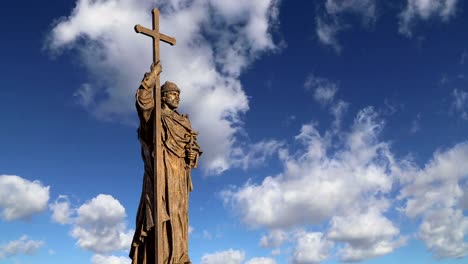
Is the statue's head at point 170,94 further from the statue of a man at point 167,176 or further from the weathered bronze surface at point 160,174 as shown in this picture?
the weathered bronze surface at point 160,174

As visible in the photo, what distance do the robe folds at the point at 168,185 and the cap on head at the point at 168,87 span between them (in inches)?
21.6

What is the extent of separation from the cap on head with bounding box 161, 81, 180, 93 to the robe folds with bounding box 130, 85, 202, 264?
1.80 ft

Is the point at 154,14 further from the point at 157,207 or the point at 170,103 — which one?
the point at 157,207

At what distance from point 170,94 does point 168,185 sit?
2.29m

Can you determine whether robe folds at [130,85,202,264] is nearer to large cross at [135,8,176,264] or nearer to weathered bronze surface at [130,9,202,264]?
weathered bronze surface at [130,9,202,264]

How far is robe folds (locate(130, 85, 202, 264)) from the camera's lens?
11.4 m

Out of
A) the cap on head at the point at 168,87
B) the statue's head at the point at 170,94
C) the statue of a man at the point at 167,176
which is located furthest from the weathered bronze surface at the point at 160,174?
the cap on head at the point at 168,87

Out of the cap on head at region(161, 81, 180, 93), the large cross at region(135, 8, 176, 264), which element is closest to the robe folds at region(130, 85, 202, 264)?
the large cross at region(135, 8, 176, 264)

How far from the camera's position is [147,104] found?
11594mm

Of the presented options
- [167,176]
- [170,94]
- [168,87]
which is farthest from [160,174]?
[168,87]

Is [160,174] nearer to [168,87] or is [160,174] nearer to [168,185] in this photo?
[168,185]

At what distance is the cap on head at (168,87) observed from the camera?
12734mm

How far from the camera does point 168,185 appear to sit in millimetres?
11695

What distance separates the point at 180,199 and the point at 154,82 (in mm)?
2639
